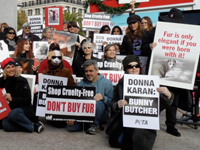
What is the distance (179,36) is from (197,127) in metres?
1.99

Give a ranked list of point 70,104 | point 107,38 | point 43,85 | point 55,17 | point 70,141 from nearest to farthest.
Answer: point 70,141
point 70,104
point 43,85
point 107,38
point 55,17

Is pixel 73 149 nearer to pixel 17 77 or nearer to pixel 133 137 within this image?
pixel 133 137

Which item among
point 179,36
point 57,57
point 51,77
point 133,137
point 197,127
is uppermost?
point 179,36

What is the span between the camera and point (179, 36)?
5.05m

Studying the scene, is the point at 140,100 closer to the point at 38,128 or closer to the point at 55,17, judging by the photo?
the point at 38,128

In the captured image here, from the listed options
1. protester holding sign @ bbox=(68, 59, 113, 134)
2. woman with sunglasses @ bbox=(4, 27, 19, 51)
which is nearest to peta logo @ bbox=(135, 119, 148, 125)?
protester holding sign @ bbox=(68, 59, 113, 134)

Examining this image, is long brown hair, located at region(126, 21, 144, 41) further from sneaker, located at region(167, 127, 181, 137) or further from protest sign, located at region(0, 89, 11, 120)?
protest sign, located at region(0, 89, 11, 120)

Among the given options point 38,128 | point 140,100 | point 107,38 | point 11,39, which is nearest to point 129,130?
point 140,100

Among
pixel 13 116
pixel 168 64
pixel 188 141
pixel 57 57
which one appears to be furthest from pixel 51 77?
pixel 188 141

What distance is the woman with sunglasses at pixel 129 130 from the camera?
13.9 feet

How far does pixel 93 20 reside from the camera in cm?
1052

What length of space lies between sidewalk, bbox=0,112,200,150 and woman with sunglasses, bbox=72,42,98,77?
1482 millimetres

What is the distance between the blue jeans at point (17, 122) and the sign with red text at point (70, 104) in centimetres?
37

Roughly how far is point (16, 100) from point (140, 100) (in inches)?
87.2
